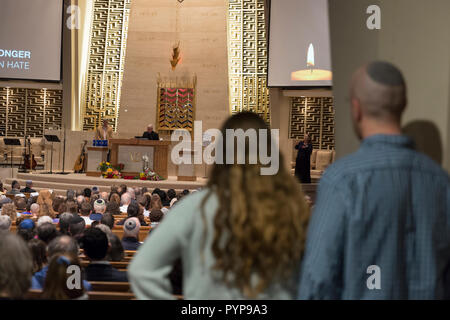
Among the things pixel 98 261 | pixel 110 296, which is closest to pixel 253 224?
pixel 110 296

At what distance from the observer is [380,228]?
5.32 ft

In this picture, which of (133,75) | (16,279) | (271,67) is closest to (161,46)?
(133,75)

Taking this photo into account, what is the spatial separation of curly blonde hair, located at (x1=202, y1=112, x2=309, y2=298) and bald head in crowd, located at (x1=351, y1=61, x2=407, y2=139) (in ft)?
1.12

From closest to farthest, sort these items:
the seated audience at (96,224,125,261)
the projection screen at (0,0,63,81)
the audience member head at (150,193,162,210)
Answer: the seated audience at (96,224,125,261)
the audience member head at (150,193,162,210)
the projection screen at (0,0,63,81)

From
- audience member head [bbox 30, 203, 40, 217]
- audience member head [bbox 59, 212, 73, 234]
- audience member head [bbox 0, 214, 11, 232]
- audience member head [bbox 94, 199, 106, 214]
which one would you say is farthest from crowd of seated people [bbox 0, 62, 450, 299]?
audience member head [bbox 30, 203, 40, 217]

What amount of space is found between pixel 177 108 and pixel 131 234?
11972 mm

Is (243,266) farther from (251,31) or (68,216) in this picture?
(251,31)

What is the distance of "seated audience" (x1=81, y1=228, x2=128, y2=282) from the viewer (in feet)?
11.9

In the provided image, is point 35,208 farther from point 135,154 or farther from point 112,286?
point 135,154

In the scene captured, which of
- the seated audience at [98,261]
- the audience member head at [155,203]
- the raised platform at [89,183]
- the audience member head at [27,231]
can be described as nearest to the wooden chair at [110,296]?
the seated audience at [98,261]

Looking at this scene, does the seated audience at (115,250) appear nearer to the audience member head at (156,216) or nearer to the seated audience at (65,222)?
the seated audience at (65,222)

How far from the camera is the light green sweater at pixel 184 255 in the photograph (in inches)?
60.9

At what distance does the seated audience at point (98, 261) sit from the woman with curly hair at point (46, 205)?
3583 millimetres

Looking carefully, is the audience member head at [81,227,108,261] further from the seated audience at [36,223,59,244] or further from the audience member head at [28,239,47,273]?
the seated audience at [36,223,59,244]
